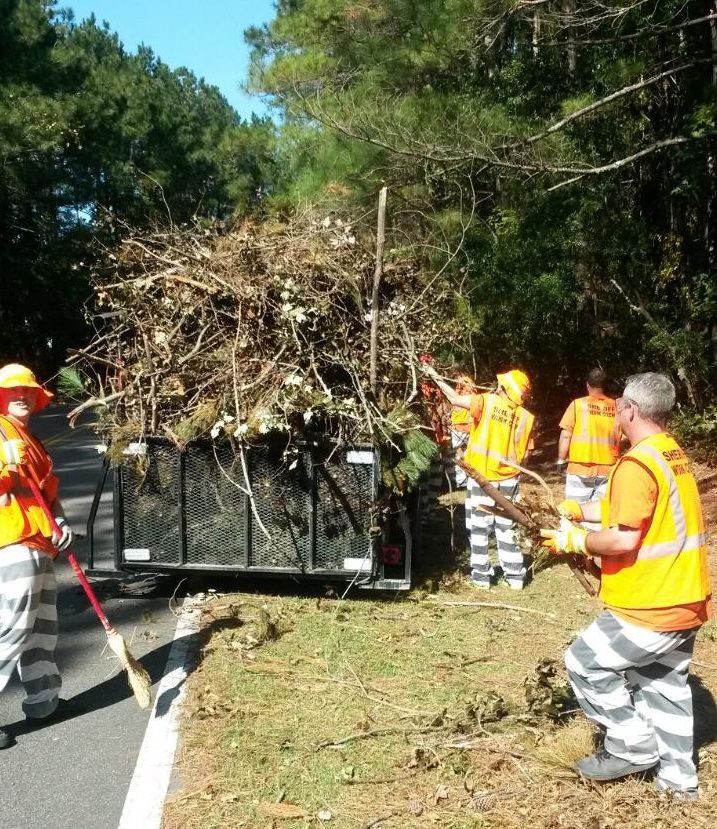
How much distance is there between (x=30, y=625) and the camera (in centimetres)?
457

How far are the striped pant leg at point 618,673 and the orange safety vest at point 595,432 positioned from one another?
494 cm

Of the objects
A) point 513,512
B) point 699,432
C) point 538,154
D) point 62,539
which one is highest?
point 538,154

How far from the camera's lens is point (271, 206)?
27.3 feet

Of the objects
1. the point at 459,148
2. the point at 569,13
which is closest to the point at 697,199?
the point at 569,13

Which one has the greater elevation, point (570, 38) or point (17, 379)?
point (570, 38)

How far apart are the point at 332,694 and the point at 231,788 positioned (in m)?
1.18

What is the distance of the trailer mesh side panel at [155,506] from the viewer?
6539mm

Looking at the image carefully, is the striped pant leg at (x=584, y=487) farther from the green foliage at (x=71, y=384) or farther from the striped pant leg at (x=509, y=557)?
the green foliage at (x=71, y=384)

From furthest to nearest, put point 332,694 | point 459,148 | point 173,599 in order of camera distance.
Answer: point 459,148 < point 173,599 < point 332,694

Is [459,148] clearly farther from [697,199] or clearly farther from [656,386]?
[656,386]

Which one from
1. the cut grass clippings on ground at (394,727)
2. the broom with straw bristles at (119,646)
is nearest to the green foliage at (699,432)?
the cut grass clippings on ground at (394,727)

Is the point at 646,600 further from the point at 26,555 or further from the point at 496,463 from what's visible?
the point at 496,463

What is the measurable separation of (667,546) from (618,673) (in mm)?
649

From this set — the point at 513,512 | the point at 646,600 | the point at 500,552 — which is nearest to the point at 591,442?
the point at 500,552
